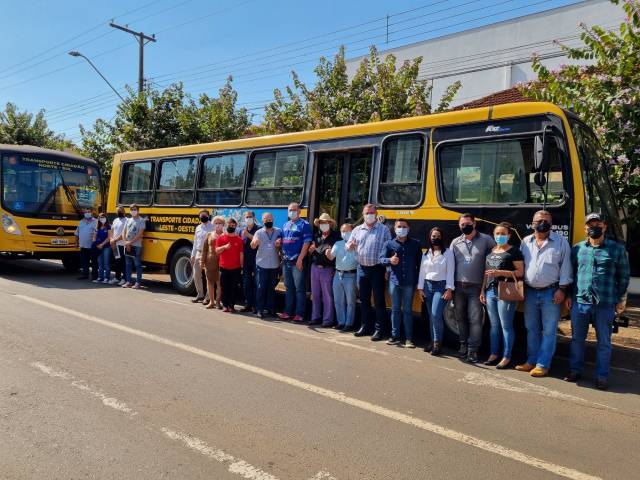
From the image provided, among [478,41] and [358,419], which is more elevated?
[478,41]

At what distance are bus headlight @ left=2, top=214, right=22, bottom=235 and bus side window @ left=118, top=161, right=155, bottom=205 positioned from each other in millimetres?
2689

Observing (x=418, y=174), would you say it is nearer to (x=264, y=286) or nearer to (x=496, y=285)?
(x=496, y=285)

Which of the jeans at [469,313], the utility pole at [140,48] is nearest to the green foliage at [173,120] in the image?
the utility pole at [140,48]

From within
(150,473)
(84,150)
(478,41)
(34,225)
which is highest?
(478,41)

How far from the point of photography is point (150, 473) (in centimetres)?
323

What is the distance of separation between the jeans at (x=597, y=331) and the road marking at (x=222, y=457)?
3787mm

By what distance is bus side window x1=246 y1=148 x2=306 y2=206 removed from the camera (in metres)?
8.52

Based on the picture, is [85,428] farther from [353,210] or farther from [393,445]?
[353,210]

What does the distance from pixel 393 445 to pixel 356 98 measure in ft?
39.7

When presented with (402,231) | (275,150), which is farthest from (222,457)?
(275,150)

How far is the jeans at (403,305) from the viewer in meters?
6.78

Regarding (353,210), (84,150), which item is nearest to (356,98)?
(353,210)

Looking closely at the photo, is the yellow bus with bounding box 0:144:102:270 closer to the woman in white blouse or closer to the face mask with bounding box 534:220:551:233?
the woman in white blouse

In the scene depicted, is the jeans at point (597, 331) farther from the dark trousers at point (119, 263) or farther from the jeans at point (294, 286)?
the dark trousers at point (119, 263)
